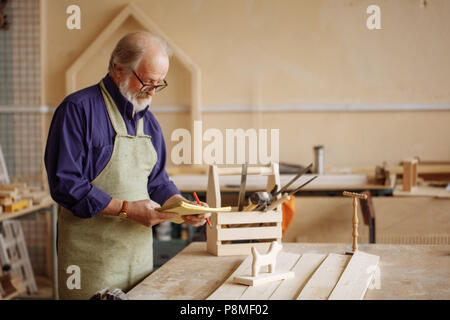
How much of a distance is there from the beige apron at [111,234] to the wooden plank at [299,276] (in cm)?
58

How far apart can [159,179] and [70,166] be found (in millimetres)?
376

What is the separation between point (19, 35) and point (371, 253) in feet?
8.12

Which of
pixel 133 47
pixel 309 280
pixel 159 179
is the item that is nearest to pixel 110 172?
pixel 159 179

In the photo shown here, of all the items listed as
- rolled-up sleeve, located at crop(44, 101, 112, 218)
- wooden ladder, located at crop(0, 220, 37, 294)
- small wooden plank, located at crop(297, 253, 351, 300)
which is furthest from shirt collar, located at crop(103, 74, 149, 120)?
wooden ladder, located at crop(0, 220, 37, 294)

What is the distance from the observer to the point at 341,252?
1604mm

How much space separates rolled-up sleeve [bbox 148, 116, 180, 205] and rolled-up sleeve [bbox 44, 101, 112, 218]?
0.27 m

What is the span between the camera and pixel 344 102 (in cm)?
369

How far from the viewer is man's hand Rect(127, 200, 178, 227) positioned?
148 centimetres

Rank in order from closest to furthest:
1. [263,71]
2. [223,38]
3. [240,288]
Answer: [240,288], [223,38], [263,71]

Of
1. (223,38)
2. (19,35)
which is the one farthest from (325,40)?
(19,35)

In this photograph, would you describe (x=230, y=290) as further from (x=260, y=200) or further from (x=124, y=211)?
(x=124, y=211)

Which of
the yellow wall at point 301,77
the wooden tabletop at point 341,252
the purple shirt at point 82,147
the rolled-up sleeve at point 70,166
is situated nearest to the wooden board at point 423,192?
the yellow wall at point 301,77

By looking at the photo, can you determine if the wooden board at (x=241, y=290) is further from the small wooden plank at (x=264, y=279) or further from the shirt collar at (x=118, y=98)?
the shirt collar at (x=118, y=98)
